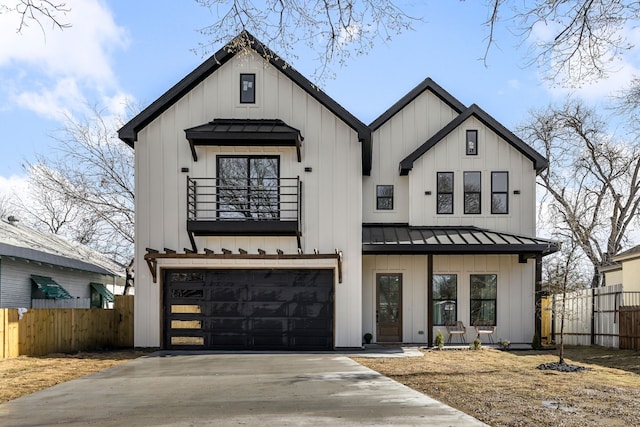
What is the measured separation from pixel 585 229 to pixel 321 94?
20.4 meters

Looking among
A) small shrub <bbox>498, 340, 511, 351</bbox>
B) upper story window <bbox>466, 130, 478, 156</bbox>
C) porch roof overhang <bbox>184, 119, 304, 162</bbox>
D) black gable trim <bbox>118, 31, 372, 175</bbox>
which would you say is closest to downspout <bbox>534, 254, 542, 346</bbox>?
small shrub <bbox>498, 340, 511, 351</bbox>

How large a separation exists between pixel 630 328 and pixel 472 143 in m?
7.71

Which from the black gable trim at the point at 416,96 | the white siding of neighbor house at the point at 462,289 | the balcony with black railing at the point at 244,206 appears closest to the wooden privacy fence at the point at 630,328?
the white siding of neighbor house at the point at 462,289

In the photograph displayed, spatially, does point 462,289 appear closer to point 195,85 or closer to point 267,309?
point 267,309

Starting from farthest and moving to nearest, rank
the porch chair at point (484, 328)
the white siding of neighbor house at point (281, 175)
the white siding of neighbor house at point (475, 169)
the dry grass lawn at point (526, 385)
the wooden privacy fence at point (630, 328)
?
the white siding of neighbor house at point (475, 169) < the porch chair at point (484, 328) < the white siding of neighbor house at point (281, 175) < the wooden privacy fence at point (630, 328) < the dry grass lawn at point (526, 385)

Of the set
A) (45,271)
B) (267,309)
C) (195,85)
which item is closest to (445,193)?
(267,309)

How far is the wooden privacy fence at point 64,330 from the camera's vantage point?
642 inches

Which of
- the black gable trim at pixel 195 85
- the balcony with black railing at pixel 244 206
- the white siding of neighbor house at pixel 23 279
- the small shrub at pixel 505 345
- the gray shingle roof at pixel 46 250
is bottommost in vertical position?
the small shrub at pixel 505 345

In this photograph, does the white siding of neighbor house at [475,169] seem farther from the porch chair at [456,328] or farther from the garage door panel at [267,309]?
the garage door panel at [267,309]

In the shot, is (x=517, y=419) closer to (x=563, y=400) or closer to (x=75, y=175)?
(x=563, y=400)

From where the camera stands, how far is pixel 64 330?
1883 centimetres

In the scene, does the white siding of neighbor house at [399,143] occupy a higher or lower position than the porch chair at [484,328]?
higher

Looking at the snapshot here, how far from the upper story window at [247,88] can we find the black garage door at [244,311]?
5.28 m

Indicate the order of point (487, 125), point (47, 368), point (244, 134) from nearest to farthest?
point (47, 368) < point (244, 134) < point (487, 125)
